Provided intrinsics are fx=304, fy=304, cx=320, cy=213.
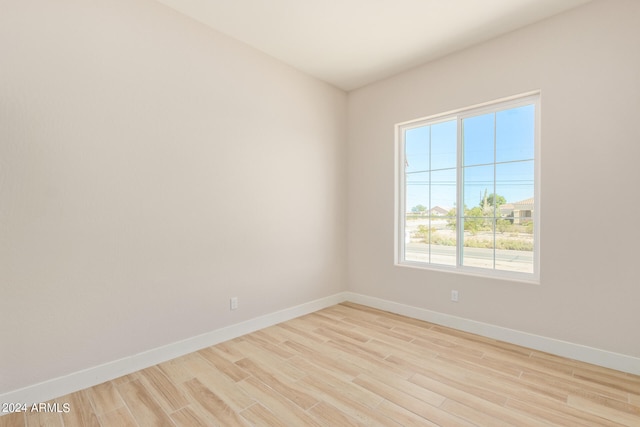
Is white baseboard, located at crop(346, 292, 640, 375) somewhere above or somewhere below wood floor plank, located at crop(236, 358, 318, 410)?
above

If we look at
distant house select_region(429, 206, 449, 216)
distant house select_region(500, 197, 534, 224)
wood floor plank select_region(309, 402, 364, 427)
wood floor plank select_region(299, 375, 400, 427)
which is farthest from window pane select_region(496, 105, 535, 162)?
wood floor plank select_region(309, 402, 364, 427)

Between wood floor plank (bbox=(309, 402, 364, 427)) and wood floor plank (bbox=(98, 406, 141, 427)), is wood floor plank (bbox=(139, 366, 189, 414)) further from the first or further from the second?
wood floor plank (bbox=(309, 402, 364, 427))

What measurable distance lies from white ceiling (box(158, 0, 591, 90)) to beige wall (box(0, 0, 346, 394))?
8.5 inches

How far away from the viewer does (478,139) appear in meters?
3.14

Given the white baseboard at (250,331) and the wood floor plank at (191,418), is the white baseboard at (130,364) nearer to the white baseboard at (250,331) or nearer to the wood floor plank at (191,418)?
the white baseboard at (250,331)

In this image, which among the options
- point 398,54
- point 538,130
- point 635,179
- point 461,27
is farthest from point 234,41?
point 635,179

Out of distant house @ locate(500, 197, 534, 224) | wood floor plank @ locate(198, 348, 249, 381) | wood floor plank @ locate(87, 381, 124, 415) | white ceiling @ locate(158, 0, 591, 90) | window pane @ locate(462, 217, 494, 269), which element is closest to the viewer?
wood floor plank @ locate(87, 381, 124, 415)

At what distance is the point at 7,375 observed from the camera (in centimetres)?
184

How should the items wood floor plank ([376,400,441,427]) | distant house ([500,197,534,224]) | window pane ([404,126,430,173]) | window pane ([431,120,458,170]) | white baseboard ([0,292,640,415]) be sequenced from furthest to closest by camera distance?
window pane ([404,126,430,173]) → window pane ([431,120,458,170]) → distant house ([500,197,534,224]) → white baseboard ([0,292,640,415]) → wood floor plank ([376,400,441,427])

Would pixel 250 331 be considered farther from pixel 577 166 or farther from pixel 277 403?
pixel 577 166

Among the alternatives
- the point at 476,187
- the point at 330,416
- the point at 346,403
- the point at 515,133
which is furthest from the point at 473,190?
the point at 330,416

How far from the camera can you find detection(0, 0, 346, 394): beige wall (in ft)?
6.25

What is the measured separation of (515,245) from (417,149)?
1.48 meters

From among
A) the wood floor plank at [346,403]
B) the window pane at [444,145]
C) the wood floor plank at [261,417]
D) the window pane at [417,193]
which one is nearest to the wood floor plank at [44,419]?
the wood floor plank at [261,417]
